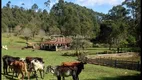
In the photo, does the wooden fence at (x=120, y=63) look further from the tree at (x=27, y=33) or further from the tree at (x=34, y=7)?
the tree at (x=34, y=7)

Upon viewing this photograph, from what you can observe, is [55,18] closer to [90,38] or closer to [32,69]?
[90,38]

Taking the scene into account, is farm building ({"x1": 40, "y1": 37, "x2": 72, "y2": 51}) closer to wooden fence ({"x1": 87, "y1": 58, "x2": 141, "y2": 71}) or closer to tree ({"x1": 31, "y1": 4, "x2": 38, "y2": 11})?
wooden fence ({"x1": 87, "y1": 58, "x2": 141, "y2": 71})

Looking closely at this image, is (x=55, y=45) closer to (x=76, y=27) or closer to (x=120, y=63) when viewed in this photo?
(x=76, y=27)

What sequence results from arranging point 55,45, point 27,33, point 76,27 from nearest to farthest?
point 55,45 → point 76,27 → point 27,33

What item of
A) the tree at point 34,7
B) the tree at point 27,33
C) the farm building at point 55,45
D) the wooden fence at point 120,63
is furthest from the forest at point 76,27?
the wooden fence at point 120,63

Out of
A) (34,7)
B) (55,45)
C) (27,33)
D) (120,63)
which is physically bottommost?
(120,63)

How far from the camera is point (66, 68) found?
36.0ft

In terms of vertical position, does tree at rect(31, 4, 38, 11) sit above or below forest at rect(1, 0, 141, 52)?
above

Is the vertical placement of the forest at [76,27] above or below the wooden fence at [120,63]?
above

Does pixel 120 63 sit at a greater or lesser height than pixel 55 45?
lesser

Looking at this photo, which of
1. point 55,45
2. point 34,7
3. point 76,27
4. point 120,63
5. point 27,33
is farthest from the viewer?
point 34,7

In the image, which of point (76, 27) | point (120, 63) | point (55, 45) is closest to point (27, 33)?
point (76, 27)

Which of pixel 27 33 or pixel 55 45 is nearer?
pixel 55 45

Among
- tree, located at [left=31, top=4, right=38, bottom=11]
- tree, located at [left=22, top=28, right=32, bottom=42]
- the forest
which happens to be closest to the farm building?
the forest
